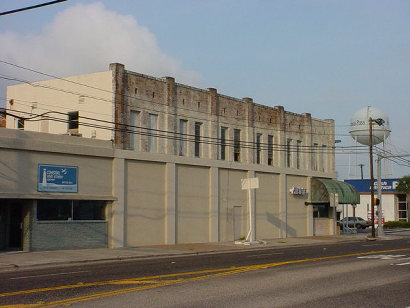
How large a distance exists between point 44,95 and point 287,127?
19843mm

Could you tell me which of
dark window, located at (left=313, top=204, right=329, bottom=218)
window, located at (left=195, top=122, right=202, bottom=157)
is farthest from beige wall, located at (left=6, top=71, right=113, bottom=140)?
dark window, located at (left=313, top=204, right=329, bottom=218)

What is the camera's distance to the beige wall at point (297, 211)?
151 feet

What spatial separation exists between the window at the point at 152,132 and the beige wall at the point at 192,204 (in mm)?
2252

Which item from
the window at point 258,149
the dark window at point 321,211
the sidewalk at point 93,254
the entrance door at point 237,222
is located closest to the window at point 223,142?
the entrance door at point 237,222

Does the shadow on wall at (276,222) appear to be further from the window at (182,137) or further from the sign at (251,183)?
the window at (182,137)

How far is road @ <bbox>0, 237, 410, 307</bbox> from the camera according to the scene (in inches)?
497

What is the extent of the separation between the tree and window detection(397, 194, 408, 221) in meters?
3.23

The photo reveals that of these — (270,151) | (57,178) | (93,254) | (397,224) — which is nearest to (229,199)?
(270,151)

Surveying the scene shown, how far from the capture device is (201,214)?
3747 cm

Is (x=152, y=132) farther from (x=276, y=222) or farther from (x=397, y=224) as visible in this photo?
(x=397, y=224)

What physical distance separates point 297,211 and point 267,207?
4452 mm

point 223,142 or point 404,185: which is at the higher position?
point 223,142

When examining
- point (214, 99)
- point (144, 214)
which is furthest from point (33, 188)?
point (214, 99)

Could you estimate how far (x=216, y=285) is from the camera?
50.2ft
